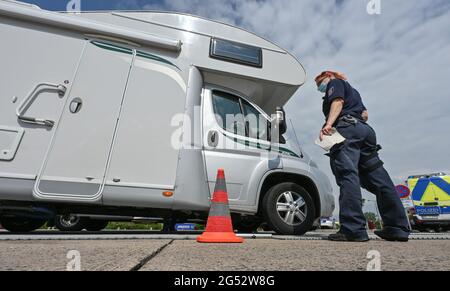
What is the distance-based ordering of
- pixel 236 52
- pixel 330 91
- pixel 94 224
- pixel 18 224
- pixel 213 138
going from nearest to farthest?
1. pixel 330 91
2. pixel 213 138
3. pixel 236 52
4. pixel 18 224
5. pixel 94 224

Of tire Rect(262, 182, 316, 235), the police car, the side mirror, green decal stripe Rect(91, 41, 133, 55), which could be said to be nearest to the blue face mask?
the side mirror

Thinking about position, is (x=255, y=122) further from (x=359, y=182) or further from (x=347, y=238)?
(x=347, y=238)

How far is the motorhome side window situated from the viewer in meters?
4.18

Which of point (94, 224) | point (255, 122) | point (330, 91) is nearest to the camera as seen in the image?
point (330, 91)

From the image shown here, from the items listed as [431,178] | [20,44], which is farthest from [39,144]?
[431,178]

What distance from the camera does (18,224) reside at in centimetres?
503

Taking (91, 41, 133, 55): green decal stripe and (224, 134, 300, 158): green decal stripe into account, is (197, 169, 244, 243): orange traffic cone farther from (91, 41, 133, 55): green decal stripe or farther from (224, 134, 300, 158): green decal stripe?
(91, 41, 133, 55): green decal stripe

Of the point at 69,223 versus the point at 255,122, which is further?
the point at 69,223

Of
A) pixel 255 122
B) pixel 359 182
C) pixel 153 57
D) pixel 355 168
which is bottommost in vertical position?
pixel 359 182

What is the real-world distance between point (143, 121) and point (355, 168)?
236 cm

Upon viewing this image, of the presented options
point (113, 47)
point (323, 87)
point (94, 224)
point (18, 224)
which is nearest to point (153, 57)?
point (113, 47)

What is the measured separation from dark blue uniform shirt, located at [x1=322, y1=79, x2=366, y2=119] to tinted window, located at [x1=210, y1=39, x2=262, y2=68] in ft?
4.12

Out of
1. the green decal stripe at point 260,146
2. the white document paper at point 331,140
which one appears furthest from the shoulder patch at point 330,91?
the green decal stripe at point 260,146
